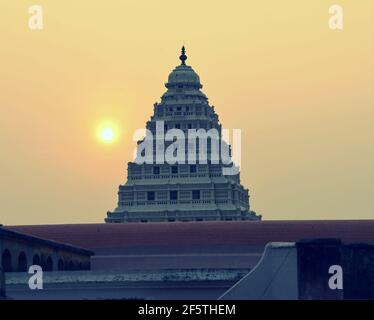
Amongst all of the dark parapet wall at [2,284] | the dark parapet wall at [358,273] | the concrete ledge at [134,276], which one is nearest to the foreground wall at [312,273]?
the dark parapet wall at [358,273]

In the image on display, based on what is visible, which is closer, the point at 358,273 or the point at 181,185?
the point at 358,273

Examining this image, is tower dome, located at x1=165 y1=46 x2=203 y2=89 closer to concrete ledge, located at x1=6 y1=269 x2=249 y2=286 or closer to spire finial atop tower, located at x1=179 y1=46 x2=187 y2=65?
spire finial atop tower, located at x1=179 y1=46 x2=187 y2=65

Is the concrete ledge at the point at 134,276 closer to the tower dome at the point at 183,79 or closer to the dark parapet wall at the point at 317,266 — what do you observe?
the dark parapet wall at the point at 317,266

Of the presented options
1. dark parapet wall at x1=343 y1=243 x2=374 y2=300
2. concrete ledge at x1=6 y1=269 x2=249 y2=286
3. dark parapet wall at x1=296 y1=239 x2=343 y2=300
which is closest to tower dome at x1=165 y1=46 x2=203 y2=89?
concrete ledge at x1=6 y1=269 x2=249 y2=286

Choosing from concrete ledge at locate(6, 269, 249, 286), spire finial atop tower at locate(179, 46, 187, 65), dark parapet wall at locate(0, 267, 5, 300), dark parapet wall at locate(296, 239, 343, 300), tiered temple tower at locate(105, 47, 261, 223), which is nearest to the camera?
dark parapet wall at locate(296, 239, 343, 300)

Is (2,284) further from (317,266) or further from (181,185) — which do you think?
(181,185)

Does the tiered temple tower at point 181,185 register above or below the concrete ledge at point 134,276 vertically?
above

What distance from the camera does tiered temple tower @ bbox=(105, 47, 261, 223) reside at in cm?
14100

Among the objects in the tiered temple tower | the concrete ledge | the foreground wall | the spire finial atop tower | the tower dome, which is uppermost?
the spire finial atop tower

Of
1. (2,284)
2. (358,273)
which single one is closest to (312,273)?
(358,273)

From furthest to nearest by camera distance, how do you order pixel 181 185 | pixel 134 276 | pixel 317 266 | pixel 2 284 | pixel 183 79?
pixel 183 79
pixel 181 185
pixel 134 276
pixel 2 284
pixel 317 266

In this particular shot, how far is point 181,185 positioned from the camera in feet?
472

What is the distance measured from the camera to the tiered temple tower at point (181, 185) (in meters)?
141
